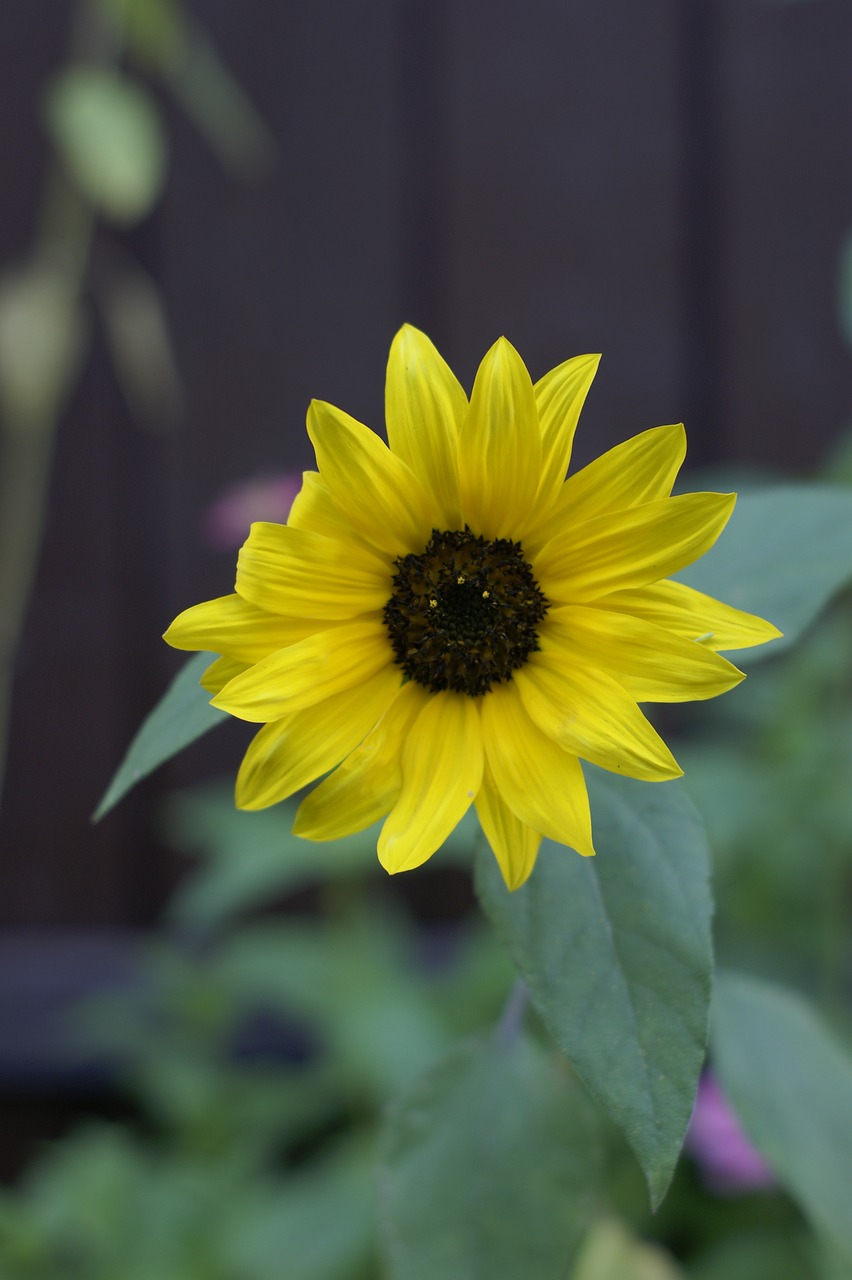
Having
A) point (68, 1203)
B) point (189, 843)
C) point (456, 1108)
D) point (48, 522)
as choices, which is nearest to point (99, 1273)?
point (68, 1203)

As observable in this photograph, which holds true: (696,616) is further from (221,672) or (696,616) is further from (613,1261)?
(613,1261)

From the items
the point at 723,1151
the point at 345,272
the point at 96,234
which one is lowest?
the point at 723,1151

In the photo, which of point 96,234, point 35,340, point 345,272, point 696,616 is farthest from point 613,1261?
point 96,234

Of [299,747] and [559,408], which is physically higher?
[559,408]

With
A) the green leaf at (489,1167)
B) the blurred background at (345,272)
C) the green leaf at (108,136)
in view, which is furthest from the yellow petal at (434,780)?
the blurred background at (345,272)

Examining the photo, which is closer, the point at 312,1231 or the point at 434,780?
Answer: the point at 434,780

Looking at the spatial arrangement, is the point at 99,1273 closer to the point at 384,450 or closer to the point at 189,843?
the point at 189,843

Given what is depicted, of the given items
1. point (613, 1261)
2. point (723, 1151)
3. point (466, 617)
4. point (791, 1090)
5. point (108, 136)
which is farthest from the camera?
point (723, 1151)

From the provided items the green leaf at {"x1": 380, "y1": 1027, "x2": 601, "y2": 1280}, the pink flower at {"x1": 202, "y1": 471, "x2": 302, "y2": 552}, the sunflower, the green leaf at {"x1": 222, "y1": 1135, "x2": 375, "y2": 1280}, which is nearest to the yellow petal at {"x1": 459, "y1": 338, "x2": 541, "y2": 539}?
the sunflower
